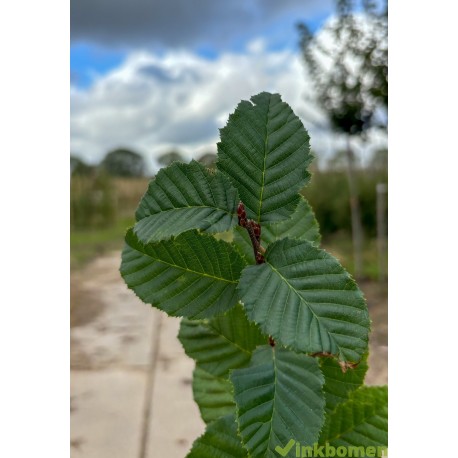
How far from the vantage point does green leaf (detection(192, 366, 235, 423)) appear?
0.60m

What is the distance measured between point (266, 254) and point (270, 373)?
0.31ft

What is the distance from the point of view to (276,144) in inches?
16.9

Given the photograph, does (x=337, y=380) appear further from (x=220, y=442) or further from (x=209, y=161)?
(x=209, y=161)

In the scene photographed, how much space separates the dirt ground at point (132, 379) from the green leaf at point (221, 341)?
0.64 meters

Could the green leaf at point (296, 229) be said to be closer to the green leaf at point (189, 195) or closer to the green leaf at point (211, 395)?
the green leaf at point (189, 195)

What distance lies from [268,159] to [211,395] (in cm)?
30

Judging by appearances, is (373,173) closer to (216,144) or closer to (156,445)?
(156,445)

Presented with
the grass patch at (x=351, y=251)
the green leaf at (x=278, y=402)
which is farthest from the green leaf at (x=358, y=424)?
the grass patch at (x=351, y=251)

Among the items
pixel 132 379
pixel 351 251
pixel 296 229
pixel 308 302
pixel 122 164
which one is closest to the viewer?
pixel 308 302

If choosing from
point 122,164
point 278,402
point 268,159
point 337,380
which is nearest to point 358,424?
point 337,380

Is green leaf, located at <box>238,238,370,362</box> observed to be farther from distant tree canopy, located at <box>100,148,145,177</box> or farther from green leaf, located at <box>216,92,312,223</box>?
distant tree canopy, located at <box>100,148,145,177</box>

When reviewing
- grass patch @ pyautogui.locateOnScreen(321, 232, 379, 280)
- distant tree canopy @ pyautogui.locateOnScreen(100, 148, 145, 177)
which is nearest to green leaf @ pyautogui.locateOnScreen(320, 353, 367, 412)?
grass patch @ pyautogui.locateOnScreen(321, 232, 379, 280)

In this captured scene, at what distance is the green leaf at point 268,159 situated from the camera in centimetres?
43

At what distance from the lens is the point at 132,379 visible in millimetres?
2195
